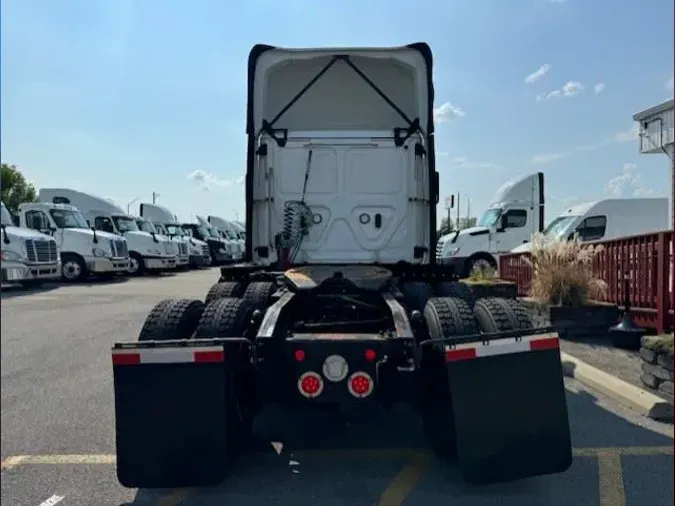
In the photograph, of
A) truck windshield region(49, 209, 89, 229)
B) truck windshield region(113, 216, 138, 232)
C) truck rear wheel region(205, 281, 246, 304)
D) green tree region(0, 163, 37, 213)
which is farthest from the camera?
truck windshield region(113, 216, 138, 232)

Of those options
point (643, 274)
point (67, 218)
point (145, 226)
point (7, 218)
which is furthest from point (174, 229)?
point (643, 274)

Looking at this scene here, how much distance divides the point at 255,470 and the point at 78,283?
1770 centimetres

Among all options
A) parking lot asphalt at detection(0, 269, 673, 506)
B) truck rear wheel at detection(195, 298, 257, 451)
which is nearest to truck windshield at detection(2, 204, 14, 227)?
parking lot asphalt at detection(0, 269, 673, 506)

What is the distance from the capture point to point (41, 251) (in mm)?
16844

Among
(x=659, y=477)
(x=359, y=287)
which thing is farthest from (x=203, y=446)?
(x=659, y=477)

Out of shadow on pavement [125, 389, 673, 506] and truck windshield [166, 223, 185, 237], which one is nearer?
shadow on pavement [125, 389, 673, 506]

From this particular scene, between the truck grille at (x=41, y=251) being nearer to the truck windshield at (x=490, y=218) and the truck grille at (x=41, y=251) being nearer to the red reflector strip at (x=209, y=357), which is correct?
the truck windshield at (x=490, y=218)

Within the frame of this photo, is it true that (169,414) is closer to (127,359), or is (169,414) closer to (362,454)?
(127,359)

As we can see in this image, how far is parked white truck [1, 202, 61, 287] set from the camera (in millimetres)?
15023

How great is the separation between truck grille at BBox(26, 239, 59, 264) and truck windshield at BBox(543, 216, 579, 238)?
1447cm

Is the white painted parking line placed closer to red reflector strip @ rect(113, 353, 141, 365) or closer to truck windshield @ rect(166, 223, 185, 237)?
red reflector strip @ rect(113, 353, 141, 365)

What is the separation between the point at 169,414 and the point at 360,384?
3.81 feet

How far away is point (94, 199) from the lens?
24.0 m

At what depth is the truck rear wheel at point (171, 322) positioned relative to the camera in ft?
13.4
